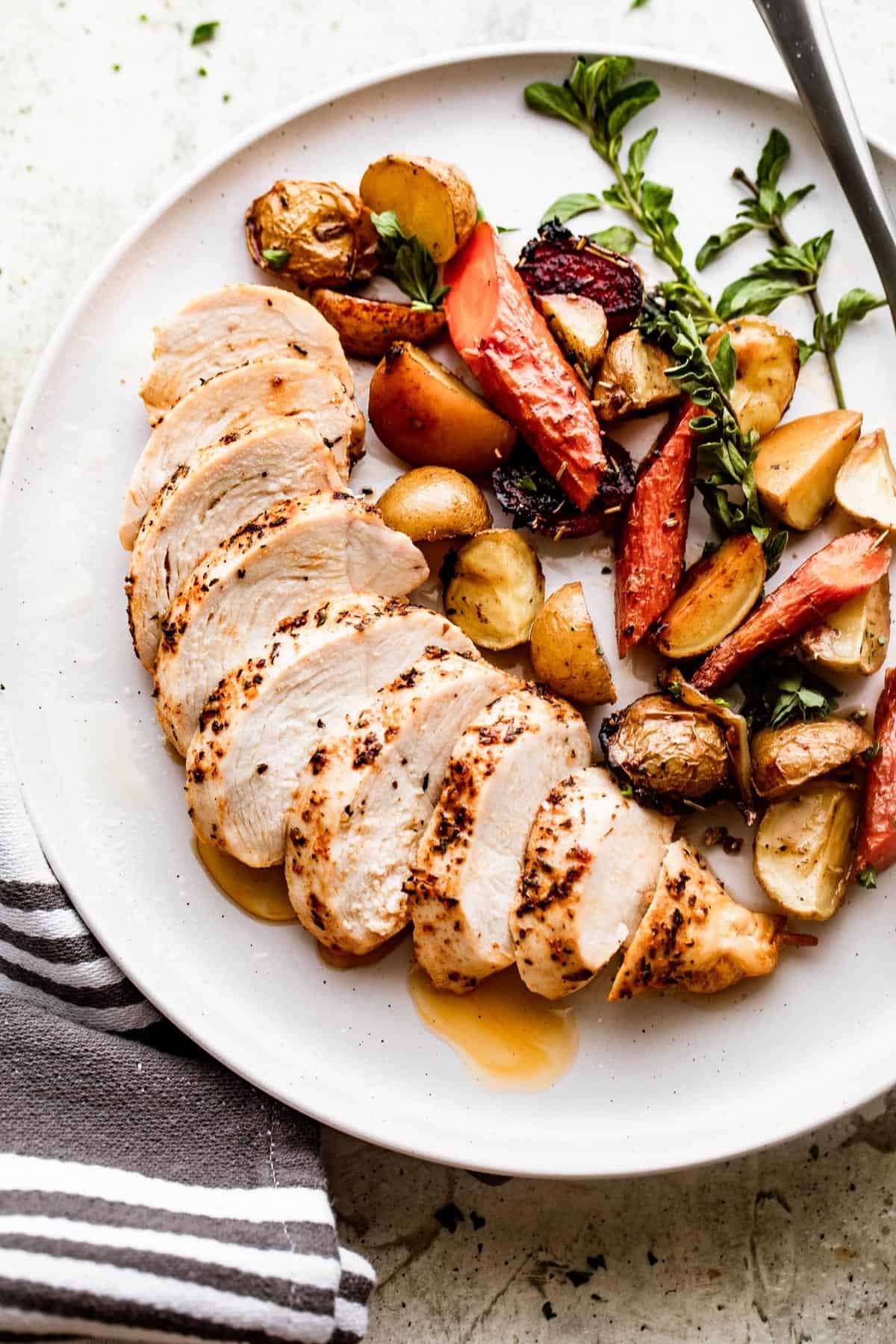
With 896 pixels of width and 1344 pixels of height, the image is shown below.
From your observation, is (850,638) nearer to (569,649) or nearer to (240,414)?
(569,649)

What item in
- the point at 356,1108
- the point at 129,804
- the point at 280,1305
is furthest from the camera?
the point at 129,804

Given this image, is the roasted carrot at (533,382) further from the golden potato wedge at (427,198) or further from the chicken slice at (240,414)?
the chicken slice at (240,414)

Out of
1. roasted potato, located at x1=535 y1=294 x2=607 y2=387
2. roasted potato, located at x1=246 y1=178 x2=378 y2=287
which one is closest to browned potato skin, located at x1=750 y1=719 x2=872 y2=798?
roasted potato, located at x1=535 y1=294 x2=607 y2=387

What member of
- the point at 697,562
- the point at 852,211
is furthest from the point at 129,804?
the point at 852,211

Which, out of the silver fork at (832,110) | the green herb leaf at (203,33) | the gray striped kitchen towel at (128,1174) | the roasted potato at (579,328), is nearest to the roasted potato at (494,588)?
the roasted potato at (579,328)

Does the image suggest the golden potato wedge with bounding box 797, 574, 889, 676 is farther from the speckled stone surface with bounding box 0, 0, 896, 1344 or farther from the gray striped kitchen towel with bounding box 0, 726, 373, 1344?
the gray striped kitchen towel with bounding box 0, 726, 373, 1344

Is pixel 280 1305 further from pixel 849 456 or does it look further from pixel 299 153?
pixel 299 153
